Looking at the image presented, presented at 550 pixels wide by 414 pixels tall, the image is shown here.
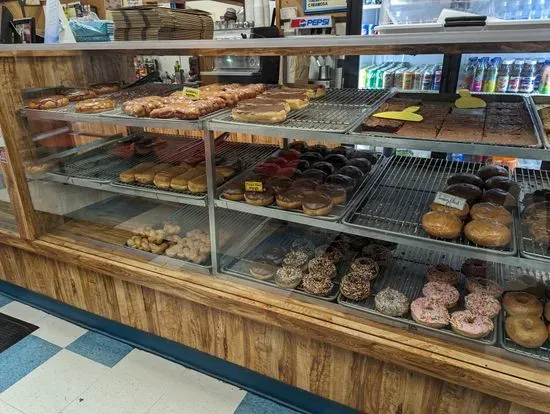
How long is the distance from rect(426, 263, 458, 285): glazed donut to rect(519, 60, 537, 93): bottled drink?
227cm

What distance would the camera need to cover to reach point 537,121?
151cm

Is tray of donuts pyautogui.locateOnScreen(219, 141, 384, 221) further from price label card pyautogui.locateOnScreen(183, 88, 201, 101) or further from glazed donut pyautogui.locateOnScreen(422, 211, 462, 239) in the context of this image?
price label card pyautogui.locateOnScreen(183, 88, 201, 101)

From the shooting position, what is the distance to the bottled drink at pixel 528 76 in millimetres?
3170

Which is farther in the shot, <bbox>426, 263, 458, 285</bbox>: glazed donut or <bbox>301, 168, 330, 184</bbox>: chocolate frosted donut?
<bbox>301, 168, 330, 184</bbox>: chocolate frosted donut

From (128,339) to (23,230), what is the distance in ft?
3.01

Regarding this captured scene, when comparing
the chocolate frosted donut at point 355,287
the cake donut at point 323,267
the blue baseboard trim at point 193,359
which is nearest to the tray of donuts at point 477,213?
the chocolate frosted donut at point 355,287

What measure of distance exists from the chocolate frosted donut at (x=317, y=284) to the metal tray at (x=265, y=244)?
60 millimetres

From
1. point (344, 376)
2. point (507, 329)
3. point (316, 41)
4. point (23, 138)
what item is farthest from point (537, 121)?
point (23, 138)

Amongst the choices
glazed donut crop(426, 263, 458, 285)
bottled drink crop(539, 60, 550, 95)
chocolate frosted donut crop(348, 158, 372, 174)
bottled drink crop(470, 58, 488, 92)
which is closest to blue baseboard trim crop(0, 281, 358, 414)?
glazed donut crop(426, 263, 458, 285)

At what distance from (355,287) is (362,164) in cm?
71

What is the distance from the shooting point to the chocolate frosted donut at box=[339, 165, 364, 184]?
6.39 ft

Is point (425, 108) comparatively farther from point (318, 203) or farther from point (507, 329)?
point (507, 329)

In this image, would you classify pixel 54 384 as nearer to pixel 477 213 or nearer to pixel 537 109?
pixel 477 213

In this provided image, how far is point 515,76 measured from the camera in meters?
3.25
